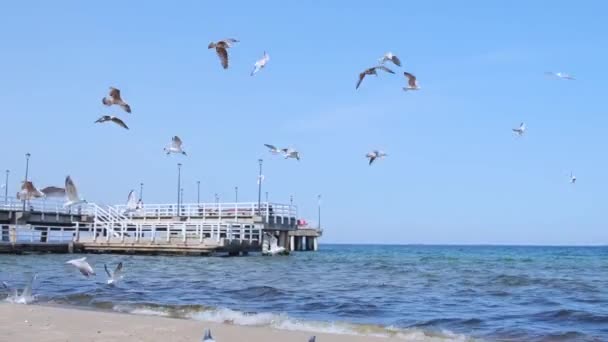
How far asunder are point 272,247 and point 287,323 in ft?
102

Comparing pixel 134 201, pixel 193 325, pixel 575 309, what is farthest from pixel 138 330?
pixel 575 309

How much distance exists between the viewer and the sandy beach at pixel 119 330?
959 cm

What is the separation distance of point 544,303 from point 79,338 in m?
11.2

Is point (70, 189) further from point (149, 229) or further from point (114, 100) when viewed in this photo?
point (149, 229)

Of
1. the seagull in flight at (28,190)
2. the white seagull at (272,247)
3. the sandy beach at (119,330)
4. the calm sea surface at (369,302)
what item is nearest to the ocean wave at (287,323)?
the calm sea surface at (369,302)

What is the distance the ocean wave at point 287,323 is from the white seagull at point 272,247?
27084mm

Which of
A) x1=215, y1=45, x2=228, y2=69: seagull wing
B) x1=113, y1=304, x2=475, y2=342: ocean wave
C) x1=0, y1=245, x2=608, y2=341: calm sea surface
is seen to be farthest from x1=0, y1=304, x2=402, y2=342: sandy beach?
x1=215, y1=45, x2=228, y2=69: seagull wing

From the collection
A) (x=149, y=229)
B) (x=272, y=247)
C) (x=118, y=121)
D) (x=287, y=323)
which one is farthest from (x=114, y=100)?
(x=149, y=229)

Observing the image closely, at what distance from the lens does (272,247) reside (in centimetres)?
4300

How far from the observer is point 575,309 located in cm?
1548

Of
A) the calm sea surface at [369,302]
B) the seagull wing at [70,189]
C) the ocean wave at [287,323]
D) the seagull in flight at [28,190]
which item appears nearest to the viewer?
the seagull wing at [70,189]

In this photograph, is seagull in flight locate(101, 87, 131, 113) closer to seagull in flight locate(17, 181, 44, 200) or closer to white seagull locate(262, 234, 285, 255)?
seagull in flight locate(17, 181, 44, 200)

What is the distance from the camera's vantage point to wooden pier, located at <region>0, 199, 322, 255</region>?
4381 cm

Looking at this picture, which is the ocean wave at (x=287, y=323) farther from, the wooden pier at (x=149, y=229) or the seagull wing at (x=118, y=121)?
the wooden pier at (x=149, y=229)
